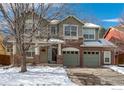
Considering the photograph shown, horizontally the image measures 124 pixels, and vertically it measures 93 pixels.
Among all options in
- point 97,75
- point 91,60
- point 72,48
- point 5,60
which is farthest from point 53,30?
point 5,60

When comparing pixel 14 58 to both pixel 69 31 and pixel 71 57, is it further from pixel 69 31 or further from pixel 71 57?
pixel 69 31

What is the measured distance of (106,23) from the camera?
7688mm

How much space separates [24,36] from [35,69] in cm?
92

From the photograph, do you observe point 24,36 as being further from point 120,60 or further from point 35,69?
point 120,60

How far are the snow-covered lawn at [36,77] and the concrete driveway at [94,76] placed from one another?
22 cm

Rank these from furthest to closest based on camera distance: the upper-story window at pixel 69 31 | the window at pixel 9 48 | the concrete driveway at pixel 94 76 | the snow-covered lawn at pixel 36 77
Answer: the upper-story window at pixel 69 31 → the window at pixel 9 48 → the concrete driveway at pixel 94 76 → the snow-covered lawn at pixel 36 77

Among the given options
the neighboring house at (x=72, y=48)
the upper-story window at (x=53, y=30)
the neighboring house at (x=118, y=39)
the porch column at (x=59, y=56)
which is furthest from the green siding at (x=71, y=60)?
the neighboring house at (x=118, y=39)

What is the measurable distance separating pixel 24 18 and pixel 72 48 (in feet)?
5.27

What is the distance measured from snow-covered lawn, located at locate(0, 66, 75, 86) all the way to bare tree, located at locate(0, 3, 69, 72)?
26 centimetres

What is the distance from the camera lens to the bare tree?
8406 millimetres

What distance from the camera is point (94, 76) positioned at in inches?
332

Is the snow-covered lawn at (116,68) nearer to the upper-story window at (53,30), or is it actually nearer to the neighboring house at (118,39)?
the neighboring house at (118,39)

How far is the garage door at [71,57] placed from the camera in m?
8.58
